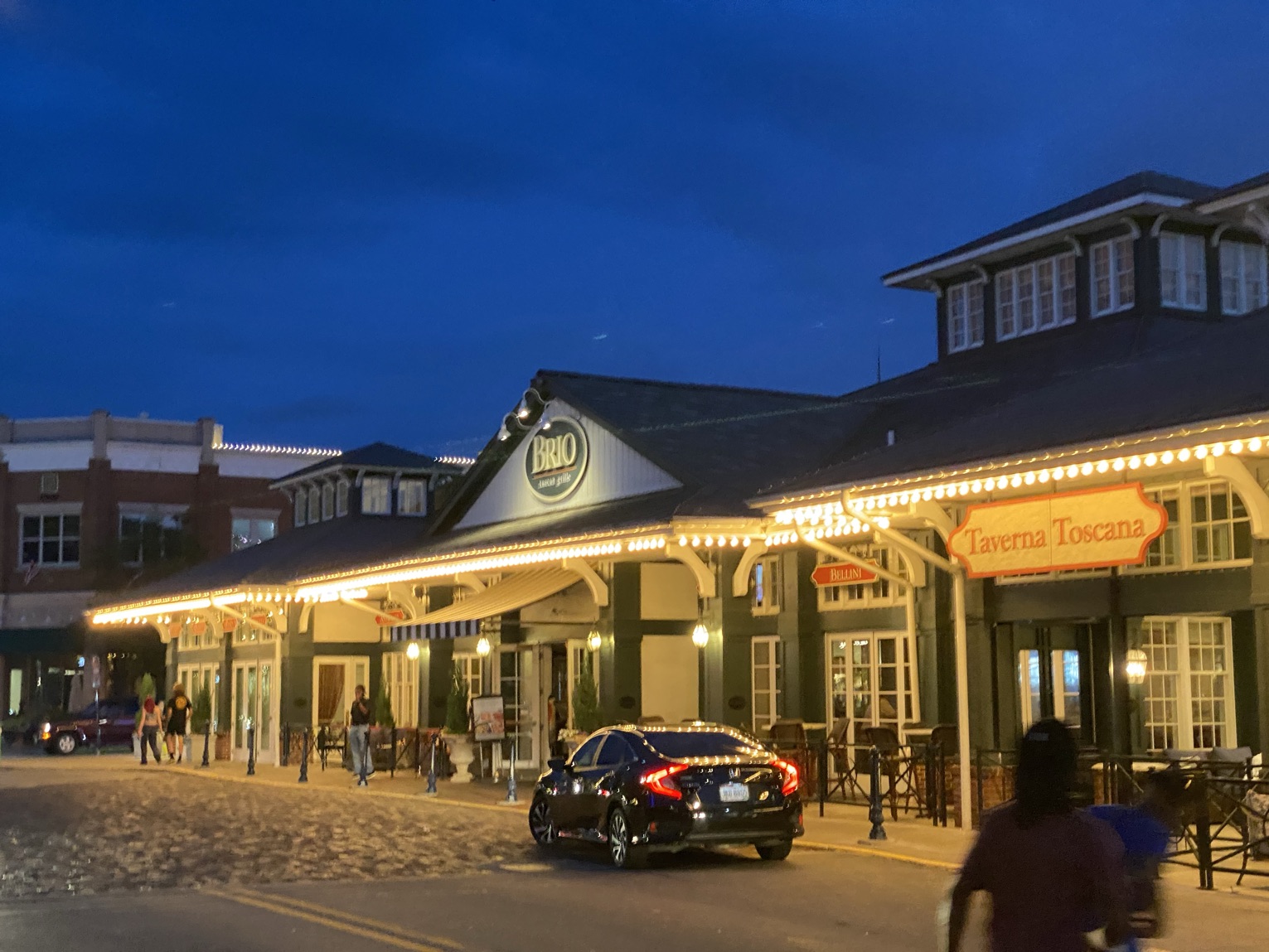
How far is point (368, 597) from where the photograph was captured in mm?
40469

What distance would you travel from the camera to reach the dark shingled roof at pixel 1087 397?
15.5 m

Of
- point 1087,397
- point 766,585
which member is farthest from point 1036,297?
point 1087,397

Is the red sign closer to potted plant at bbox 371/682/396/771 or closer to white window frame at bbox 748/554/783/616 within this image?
white window frame at bbox 748/554/783/616

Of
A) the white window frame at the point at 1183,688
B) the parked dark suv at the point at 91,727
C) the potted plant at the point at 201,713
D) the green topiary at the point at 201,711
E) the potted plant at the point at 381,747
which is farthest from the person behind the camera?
the parked dark suv at the point at 91,727

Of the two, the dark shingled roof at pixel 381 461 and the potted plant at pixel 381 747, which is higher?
the dark shingled roof at pixel 381 461

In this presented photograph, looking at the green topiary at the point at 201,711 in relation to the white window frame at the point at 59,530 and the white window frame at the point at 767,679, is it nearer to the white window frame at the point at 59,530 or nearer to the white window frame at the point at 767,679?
the white window frame at the point at 59,530

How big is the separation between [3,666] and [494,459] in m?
35.4

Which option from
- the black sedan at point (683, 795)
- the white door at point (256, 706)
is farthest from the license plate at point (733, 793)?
the white door at point (256, 706)

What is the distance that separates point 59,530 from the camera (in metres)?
60.5

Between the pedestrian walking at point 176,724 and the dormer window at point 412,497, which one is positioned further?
the dormer window at point 412,497

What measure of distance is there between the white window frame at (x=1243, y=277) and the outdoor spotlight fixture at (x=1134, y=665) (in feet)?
38.2

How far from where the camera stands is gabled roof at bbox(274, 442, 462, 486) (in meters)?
47.9

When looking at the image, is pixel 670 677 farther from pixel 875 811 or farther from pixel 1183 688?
pixel 875 811

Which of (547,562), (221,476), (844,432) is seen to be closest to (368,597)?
(547,562)
